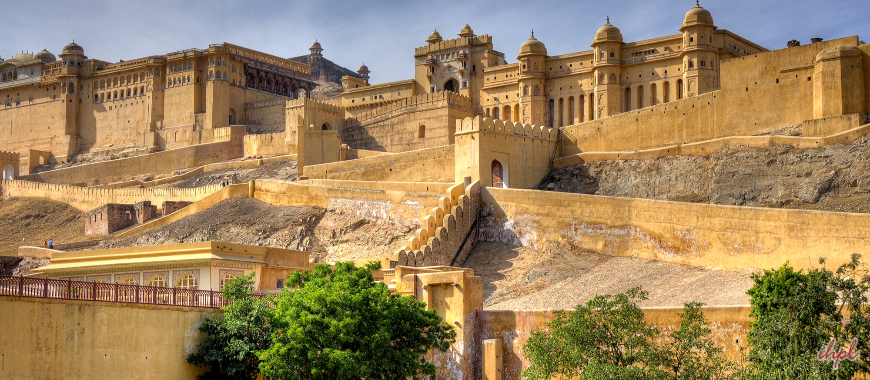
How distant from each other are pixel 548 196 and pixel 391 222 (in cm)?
560

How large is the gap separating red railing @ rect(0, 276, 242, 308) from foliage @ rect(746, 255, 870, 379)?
10.3 metres

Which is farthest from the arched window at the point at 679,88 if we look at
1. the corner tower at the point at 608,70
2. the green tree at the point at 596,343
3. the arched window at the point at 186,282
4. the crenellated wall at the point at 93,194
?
the green tree at the point at 596,343

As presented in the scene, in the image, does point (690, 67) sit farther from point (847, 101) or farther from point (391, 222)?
point (391, 222)

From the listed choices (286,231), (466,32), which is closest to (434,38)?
(466,32)

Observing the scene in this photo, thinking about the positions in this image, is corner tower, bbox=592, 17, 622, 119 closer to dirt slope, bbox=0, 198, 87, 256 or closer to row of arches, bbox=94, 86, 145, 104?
dirt slope, bbox=0, 198, 87, 256

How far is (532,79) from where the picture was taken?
46062 mm

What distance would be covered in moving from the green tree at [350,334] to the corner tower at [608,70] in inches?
982

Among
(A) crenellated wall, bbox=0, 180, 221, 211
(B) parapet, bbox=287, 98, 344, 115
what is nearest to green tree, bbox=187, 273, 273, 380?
(A) crenellated wall, bbox=0, 180, 221, 211

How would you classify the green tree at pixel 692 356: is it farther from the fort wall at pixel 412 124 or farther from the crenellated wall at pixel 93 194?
the fort wall at pixel 412 124

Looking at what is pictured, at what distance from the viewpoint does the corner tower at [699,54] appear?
1575 inches

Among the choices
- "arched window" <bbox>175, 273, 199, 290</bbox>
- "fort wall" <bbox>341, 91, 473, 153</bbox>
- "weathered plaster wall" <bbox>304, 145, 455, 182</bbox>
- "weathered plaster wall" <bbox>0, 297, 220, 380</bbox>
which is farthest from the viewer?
"fort wall" <bbox>341, 91, 473, 153</bbox>

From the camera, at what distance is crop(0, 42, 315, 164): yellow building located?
56562mm

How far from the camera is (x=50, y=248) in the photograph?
37.4 metres

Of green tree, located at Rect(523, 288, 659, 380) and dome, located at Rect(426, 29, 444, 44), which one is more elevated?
dome, located at Rect(426, 29, 444, 44)
